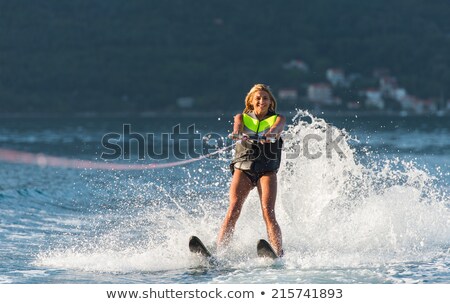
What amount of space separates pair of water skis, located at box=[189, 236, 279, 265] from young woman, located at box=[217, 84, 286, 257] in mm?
123

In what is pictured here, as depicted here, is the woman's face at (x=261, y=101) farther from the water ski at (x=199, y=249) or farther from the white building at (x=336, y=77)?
the white building at (x=336, y=77)

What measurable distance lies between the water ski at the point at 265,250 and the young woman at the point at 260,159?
103 mm

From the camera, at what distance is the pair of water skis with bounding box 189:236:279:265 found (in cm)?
936

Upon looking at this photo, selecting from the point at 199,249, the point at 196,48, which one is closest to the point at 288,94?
the point at 196,48

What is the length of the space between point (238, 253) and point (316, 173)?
2231 mm

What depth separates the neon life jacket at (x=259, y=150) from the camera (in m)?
9.55

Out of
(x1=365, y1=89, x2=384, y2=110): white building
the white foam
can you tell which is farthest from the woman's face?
(x1=365, y1=89, x2=384, y2=110): white building

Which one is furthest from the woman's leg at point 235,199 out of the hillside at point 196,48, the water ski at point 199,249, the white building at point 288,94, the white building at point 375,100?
the white building at point 288,94

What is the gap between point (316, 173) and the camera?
1170cm

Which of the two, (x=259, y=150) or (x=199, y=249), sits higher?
(x=259, y=150)

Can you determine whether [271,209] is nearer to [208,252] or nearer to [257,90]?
[208,252]

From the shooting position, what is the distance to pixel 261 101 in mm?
9547

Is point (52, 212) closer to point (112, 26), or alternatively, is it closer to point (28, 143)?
point (28, 143)

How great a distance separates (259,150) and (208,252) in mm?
1067
